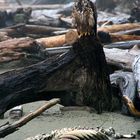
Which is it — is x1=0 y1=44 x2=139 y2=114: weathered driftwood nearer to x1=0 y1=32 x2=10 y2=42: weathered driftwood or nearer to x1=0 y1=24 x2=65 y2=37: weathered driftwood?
x1=0 y1=32 x2=10 y2=42: weathered driftwood

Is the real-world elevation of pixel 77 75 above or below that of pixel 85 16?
below

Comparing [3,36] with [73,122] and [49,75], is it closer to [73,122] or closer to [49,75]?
[49,75]

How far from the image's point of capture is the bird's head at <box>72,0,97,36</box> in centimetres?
573

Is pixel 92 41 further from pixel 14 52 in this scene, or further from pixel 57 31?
pixel 57 31

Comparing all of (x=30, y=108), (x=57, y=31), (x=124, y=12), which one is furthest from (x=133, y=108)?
(x=124, y=12)

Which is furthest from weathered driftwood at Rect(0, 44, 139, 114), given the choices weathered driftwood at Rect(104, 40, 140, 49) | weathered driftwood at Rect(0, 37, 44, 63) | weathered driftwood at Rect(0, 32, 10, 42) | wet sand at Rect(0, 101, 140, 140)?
weathered driftwood at Rect(0, 32, 10, 42)

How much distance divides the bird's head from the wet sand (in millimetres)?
1007

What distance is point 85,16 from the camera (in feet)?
18.9

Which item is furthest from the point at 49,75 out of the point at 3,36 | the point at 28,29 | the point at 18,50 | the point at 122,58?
the point at 28,29

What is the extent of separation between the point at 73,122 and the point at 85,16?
1.31 metres

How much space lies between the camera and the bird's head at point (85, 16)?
5.73 metres

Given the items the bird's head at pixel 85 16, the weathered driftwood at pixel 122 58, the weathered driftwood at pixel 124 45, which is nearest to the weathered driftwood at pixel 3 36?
the weathered driftwood at pixel 124 45

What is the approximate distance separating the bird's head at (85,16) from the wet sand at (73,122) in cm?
101

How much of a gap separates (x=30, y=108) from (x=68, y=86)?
68 cm
